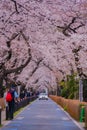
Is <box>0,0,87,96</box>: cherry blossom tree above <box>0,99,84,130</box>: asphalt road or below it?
above

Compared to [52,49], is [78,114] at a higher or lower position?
lower

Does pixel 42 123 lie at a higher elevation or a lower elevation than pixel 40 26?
lower

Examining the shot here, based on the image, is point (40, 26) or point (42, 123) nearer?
point (40, 26)

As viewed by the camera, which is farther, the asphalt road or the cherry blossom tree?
the asphalt road

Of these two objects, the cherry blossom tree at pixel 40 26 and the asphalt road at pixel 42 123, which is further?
the asphalt road at pixel 42 123

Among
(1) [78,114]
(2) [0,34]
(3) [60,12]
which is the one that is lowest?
(1) [78,114]

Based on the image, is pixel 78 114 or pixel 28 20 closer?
pixel 28 20

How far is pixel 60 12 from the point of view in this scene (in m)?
23.2

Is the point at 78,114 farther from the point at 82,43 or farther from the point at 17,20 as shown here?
the point at 17,20

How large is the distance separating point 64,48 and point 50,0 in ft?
39.1

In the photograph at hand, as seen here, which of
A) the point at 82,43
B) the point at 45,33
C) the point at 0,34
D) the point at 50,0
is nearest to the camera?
the point at 50,0

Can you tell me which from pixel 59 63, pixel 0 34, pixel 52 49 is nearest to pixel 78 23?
pixel 0 34

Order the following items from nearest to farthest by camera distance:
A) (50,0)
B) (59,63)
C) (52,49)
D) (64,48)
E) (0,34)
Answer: (50,0) < (0,34) < (64,48) < (52,49) < (59,63)

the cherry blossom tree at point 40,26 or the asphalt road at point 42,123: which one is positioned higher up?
the cherry blossom tree at point 40,26
